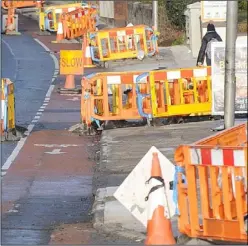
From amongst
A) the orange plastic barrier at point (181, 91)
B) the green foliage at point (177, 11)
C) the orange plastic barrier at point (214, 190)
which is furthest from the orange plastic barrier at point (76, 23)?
the orange plastic barrier at point (214, 190)

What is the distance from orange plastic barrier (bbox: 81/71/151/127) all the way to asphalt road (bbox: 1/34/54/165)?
1788 millimetres

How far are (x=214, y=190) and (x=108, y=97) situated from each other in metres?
10.2

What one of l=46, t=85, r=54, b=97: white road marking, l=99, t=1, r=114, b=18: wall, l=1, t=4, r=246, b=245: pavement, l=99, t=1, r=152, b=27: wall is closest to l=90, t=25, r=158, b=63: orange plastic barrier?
l=46, t=85, r=54, b=97: white road marking

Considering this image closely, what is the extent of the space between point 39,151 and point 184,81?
3.48m

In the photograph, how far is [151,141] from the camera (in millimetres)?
18250

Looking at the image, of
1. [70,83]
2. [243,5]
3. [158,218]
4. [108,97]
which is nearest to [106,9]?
[243,5]

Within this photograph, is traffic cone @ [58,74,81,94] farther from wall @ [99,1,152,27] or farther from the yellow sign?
wall @ [99,1,152,27]

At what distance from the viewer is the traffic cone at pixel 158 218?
10.2 metres

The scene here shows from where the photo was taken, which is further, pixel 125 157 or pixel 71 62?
pixel 71 62

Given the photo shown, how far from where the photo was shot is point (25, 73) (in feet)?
107

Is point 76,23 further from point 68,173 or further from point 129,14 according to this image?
point 68,173

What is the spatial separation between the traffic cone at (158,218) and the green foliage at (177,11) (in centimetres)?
2820

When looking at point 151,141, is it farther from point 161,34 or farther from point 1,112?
point 161,34

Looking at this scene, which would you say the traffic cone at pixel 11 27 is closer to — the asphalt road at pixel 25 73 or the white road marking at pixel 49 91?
the asphalt road at pixel 25 73
